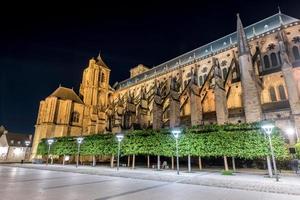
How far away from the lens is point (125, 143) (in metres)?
23.7

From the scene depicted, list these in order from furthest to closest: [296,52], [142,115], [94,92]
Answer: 1. [94,92]
2. [142,115]
3. [296,52]

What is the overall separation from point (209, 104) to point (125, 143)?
15.1 metres

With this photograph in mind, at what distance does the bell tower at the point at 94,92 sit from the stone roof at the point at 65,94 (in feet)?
8.87

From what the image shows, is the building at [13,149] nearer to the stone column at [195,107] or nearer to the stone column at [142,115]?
the stone column at [142,115]

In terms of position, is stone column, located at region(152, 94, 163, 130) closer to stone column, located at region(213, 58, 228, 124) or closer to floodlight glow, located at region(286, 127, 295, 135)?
stone column, located at region(213, 58, 228, 124)

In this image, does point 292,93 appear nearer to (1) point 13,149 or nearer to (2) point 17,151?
(2) point 17,151

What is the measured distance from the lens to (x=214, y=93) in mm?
25594

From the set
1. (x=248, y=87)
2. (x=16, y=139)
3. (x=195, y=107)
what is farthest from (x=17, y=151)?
(x=248, y=87)

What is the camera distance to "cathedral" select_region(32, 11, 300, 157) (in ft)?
69.3

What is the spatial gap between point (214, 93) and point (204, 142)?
9.41m

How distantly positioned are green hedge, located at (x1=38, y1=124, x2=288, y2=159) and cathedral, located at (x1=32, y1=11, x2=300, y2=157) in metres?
3.65

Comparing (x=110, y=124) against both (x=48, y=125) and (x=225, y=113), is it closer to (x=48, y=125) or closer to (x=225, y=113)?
(x=48, y=125)

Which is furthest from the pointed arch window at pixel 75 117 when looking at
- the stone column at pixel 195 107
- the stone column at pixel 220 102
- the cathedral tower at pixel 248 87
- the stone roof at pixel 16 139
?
the cathedral tower at pixel 248 87

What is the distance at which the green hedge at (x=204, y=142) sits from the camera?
1602cm
